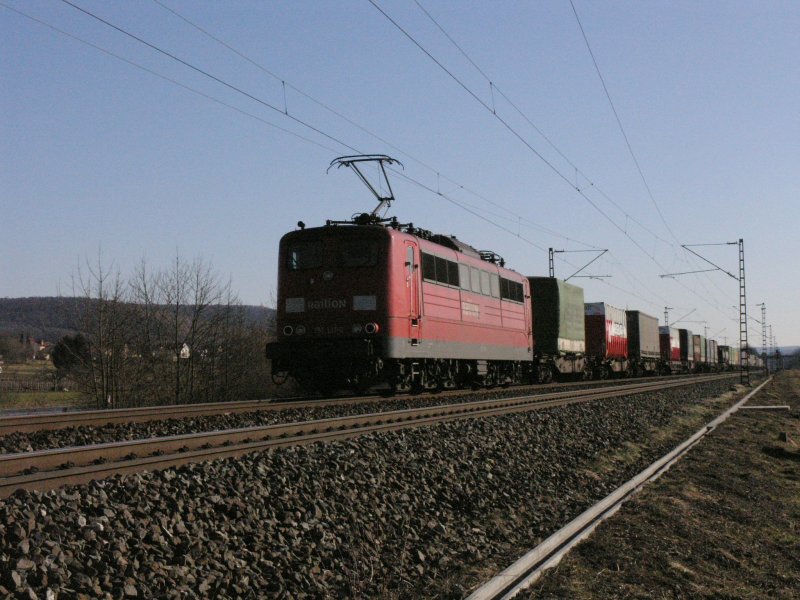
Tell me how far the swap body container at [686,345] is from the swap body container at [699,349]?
2.22 metres

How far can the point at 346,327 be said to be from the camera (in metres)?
16.7

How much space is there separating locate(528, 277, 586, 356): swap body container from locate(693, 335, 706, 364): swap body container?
40406mm

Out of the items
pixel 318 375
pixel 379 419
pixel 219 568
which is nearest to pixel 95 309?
pixel 318 375

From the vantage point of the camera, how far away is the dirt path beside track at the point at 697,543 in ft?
19.4

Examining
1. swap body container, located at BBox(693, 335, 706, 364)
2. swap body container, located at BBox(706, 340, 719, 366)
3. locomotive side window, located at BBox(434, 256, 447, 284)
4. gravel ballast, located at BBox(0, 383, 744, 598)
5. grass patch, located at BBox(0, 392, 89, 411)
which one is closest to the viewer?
gravel ballast, located at BBox(0, 383, 744, 598)

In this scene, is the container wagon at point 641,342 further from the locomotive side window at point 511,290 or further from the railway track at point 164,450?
the railway track at point 164,450

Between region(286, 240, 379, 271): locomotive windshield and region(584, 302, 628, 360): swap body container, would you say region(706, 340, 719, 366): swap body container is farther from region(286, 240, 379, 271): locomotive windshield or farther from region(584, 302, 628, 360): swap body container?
region(286, 240, 379, 271): locomotive windshield

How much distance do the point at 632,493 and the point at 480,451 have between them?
208cm

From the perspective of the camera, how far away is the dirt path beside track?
5918 mm

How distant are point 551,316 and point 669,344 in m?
29.7

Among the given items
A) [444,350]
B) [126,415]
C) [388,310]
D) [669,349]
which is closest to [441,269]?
[444,350]

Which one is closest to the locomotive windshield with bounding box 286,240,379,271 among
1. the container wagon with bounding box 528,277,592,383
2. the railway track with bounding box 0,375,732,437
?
the railway track with bounding box 0,375,732,437

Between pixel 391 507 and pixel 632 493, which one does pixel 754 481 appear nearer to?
pixel 632 493

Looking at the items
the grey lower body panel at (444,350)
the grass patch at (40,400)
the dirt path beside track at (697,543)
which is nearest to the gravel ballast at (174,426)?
the grey lower body panel at (444,350)
